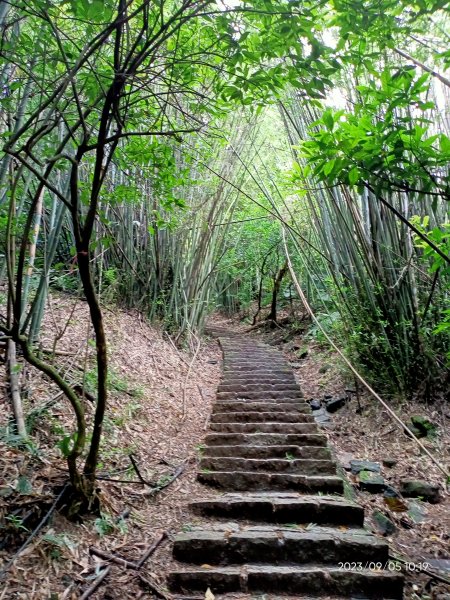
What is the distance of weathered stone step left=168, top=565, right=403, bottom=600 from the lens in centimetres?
189

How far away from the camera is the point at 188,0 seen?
1396 millimetres

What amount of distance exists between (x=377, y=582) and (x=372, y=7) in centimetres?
241

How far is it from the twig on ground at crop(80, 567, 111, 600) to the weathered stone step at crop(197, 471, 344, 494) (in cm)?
105

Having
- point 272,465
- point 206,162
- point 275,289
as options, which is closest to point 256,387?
point 272,465

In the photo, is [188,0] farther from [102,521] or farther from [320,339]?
[320,339]

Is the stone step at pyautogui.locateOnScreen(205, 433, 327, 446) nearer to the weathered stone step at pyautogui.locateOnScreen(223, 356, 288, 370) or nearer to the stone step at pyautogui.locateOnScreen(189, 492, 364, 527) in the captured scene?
the stone step at pyautogui.locateOnScreen(189, 492, 364, 527)

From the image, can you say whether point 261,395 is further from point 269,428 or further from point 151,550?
point 151,550

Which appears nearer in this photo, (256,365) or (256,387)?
(256,387)

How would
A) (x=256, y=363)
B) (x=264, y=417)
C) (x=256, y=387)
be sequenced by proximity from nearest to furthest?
(x=264, y=417), (x=256, y=387), (x=256, y=363)

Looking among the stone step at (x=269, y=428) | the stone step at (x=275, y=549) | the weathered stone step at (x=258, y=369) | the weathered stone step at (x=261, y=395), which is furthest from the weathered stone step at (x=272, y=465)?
the weathered stone step at (x=258, y=369)

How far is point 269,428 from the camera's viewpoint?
11.3 feet

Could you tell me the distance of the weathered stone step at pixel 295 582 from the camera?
1.89 meters

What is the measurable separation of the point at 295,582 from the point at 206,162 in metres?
4.21

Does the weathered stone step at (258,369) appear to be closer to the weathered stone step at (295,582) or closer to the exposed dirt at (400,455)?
the exposed dirt at (400,455)
